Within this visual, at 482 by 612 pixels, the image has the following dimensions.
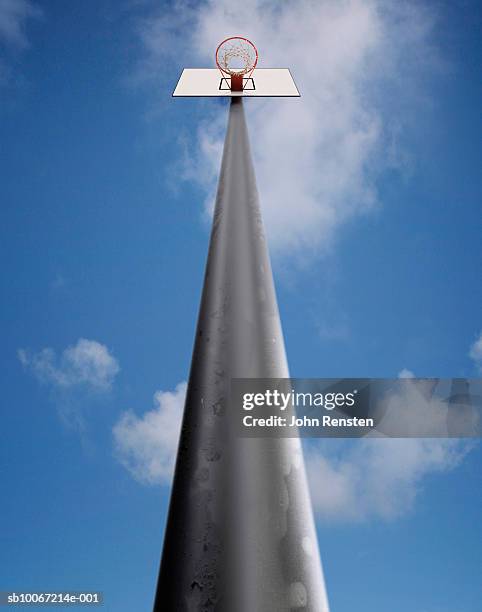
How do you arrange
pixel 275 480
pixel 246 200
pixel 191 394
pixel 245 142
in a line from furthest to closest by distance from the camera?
pixel 245 142 → pixel 246 200 → pixel 191 394 → pixel 275 480

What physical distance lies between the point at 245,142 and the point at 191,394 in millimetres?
2377

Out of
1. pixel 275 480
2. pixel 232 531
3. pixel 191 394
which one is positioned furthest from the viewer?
pixel 191 394

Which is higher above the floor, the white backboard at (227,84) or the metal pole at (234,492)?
the white backboard at (227,84)

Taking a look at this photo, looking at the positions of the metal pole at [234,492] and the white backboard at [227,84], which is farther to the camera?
the white backboard at [227,84]

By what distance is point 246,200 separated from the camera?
3.92 meters

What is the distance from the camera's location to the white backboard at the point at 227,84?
5605mm

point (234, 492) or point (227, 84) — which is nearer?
point (234, 492)

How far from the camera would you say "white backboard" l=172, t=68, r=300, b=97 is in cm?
561

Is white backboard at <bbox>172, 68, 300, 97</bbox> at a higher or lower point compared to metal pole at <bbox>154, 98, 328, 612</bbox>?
higher

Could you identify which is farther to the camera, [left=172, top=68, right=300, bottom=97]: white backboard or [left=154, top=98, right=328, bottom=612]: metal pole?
[left=172, top=68, right=300, bottom=97]: white backboard

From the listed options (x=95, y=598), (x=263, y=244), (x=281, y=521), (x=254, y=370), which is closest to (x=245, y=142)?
(x=263, y=244)

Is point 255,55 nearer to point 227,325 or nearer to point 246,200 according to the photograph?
point 246,200

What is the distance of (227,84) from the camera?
5633 mm

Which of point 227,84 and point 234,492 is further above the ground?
point 227,84
